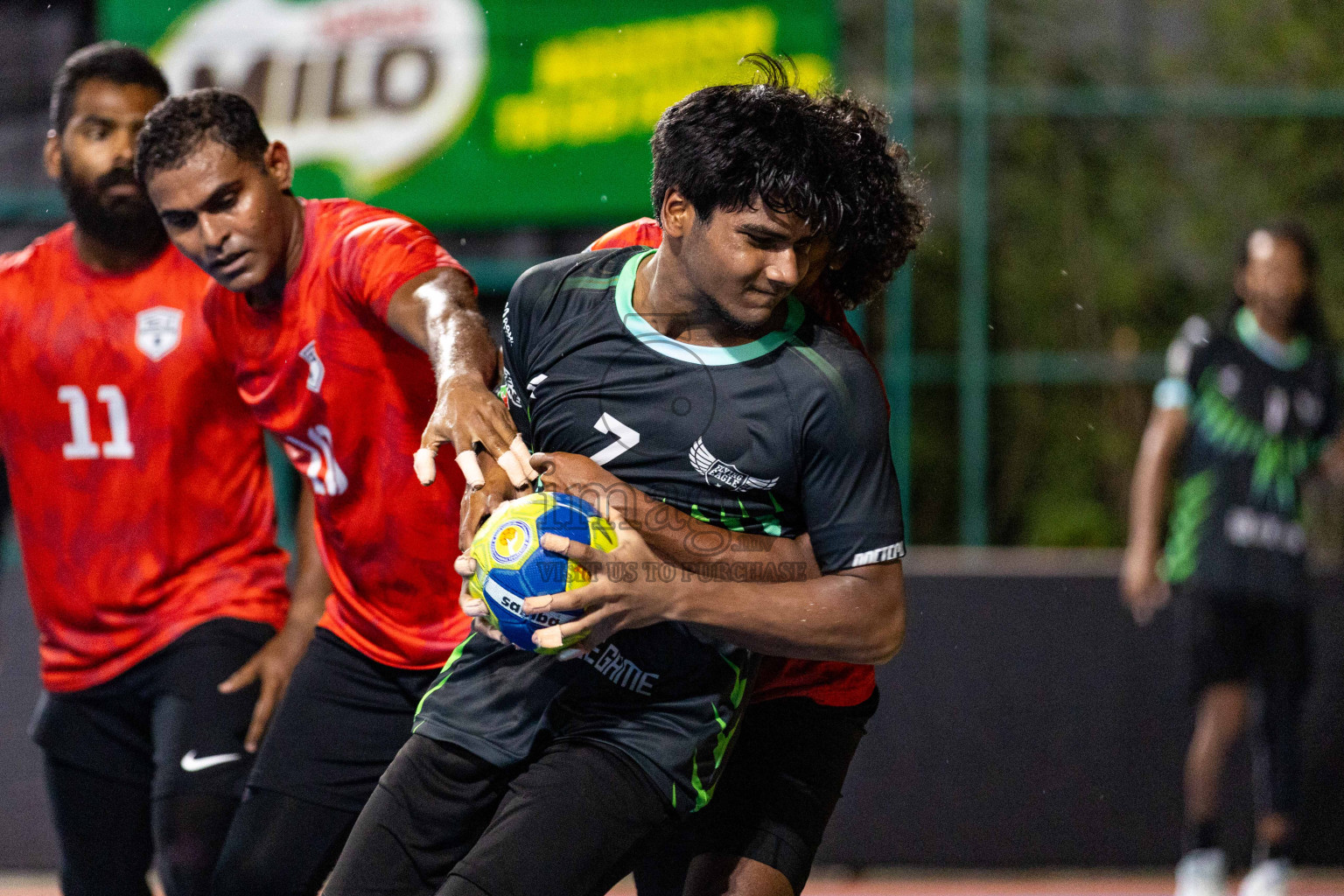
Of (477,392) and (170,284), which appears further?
(170,284)

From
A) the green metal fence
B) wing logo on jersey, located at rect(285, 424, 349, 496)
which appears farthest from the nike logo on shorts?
the green metal fence

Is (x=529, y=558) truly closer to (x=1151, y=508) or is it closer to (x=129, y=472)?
(x=129, y=472)

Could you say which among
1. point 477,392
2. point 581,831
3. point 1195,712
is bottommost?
point 1195,712

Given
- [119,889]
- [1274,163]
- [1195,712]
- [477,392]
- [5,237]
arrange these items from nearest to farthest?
[477,392] → [119,889] → [1195,712] → [5,237] → [1274,163]

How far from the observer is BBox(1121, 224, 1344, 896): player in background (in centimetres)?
611

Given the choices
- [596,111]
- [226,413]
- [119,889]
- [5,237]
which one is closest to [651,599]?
[226,413]

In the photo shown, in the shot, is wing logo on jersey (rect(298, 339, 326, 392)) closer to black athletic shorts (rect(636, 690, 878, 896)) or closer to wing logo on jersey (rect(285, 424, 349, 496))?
wing logo on jersey (rect(285, 424, 349, 496))

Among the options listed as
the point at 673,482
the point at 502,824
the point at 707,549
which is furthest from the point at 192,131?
the point at 502,824

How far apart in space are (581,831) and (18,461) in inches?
88.4

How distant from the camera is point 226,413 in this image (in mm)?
4082

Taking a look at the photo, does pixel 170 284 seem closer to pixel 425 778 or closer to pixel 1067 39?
pixel 425 778

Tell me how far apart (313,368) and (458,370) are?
79cm

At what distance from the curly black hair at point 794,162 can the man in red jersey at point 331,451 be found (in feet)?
2.69

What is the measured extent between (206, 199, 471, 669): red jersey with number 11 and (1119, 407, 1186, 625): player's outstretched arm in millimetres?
3699
